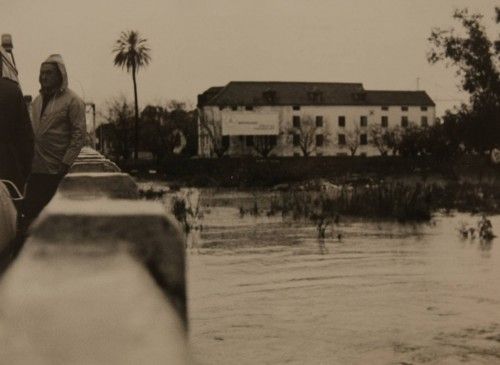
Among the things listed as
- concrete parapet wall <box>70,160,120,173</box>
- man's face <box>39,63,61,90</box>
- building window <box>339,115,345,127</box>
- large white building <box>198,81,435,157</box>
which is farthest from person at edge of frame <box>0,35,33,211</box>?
building window <box>339,115,345,127</box>

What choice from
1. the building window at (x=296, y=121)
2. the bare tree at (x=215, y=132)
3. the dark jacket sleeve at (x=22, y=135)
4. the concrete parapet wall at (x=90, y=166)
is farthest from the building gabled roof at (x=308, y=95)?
the dark jacket sleeve at (x=22, y=135)

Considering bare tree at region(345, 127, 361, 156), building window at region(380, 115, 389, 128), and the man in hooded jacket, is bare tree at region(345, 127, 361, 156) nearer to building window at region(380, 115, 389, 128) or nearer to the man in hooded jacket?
building window at region(380, 115, 389, 128)

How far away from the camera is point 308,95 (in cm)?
783

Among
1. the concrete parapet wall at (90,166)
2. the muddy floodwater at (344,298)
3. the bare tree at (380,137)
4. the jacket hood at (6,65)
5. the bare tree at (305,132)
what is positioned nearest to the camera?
the jacket hood at (6,65)

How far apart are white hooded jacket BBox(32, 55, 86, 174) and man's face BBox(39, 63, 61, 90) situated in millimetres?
186

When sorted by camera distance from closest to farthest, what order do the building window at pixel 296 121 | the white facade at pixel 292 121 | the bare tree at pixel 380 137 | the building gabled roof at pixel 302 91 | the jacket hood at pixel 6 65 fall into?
the jacket hood at pixel 6 65 → the building gabled roof at pixel 302 91 → the white facade at pixel 292 121 → the building window at pixel 296 121 → the bare tree at pixel 380 137

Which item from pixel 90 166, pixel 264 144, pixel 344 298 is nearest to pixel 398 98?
pixel 264 144

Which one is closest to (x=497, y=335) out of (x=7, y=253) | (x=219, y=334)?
(x=219, y=334)

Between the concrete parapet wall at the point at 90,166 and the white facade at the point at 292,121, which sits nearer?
the concrete parapet wall at the point at 90,166

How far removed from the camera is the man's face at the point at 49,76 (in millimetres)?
3258

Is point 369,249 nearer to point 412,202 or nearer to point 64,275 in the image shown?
point 412,202

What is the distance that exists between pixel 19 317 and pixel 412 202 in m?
13.8

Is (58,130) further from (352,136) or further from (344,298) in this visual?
(352,136)

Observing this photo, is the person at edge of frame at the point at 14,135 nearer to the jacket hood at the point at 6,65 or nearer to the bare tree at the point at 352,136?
the jacket hood at the point at 6,65
